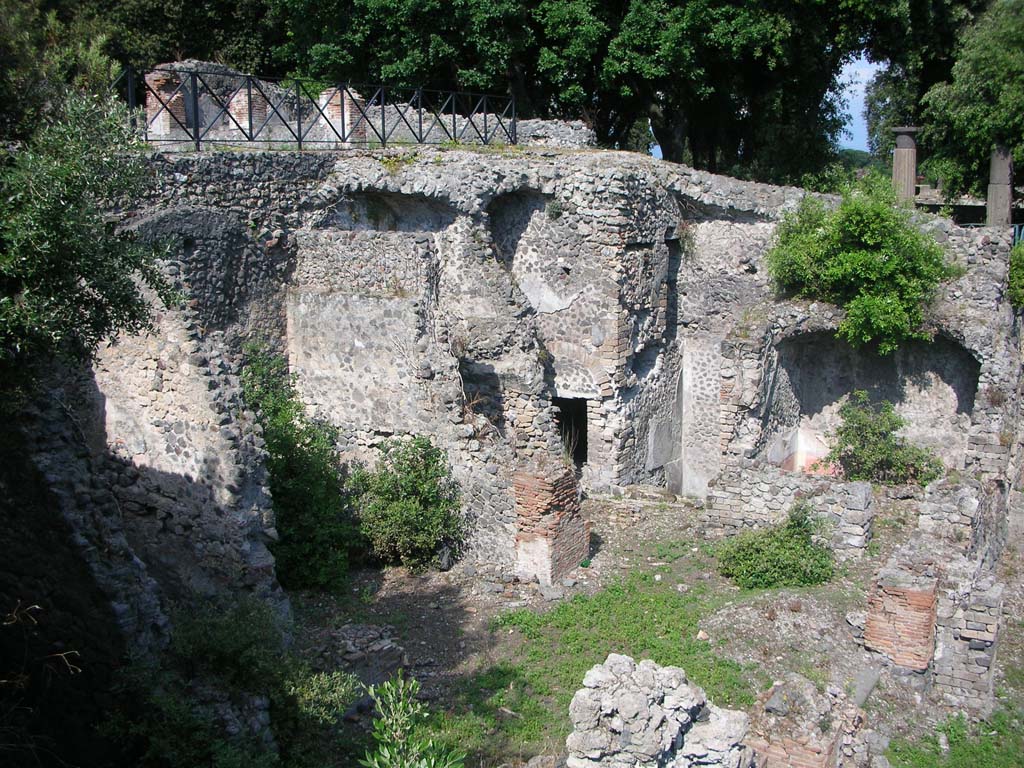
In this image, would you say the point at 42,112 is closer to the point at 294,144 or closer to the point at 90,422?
the point at 90,422

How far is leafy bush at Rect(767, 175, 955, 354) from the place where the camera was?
542 inches

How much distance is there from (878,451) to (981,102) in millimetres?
10328

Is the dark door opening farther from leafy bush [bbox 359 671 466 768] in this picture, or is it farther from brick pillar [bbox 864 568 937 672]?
leafy bush [bbox 359 671 466 768]

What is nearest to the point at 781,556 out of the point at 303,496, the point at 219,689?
the point at 303,496

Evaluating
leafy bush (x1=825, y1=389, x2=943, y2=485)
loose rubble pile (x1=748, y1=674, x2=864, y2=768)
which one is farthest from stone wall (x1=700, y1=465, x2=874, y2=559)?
loose rubble pile (x1=748, y1=674, x2=864, y2=768)

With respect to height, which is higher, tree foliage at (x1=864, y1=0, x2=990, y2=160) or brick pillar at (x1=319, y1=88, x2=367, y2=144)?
tree foliage at (x1=864, y1=0, x2=990, y2=160)

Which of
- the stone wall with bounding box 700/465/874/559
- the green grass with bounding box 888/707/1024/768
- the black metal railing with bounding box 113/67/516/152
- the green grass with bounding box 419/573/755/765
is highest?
the black metal railing with bounding box 113/67/516/152

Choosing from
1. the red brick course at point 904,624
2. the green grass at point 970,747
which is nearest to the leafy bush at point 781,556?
the red brick course at point 904,624

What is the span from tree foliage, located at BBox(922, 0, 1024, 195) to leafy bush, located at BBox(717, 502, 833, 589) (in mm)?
12834

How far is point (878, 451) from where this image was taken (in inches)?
560

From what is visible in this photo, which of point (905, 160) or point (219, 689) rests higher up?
point (905, 160)

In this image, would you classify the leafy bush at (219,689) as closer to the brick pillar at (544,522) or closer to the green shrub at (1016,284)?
the brick pillar at (544,522)

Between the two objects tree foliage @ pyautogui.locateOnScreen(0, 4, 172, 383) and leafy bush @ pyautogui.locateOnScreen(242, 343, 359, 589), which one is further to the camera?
leafy bush @ pyautogui.locateOnScreen(242, 343, 359, 589)

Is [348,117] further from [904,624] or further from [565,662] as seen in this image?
[904,624]
